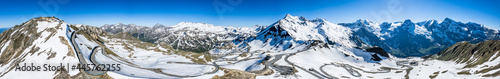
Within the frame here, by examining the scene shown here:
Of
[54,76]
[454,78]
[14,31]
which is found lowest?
[454,78]

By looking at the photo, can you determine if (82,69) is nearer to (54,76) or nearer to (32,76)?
(54,76)

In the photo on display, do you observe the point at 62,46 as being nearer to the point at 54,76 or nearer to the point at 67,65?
the point at 67,65

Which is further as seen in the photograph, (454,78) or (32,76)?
(454,78)

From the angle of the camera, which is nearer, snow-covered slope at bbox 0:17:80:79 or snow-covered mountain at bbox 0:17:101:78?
snow-covered mountain at bbox 0:17:101:78

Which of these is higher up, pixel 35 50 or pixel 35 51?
pixel 35 50

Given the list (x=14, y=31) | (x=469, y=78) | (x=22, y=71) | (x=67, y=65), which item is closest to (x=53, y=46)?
(x=22, y=71)

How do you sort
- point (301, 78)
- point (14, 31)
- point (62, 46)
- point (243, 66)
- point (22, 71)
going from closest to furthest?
point (22, 71) → point (62, 46) → point (301, 78) → point (14, 31) → point (243, 66)

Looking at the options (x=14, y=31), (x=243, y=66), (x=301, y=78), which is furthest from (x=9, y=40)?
(x=301, y=78)

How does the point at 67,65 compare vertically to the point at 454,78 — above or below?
above

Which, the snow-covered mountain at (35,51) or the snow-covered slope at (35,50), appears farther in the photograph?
the snow-covered slope at (35,50)

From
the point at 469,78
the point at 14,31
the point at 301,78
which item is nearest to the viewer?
the point at 469,78

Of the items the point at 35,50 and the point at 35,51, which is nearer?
the point at 35,51
